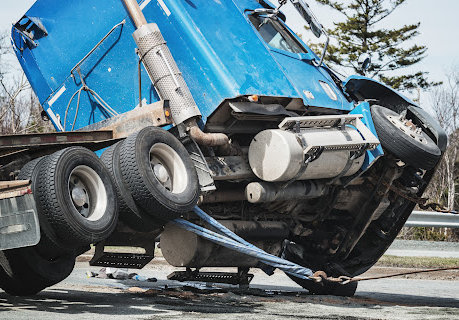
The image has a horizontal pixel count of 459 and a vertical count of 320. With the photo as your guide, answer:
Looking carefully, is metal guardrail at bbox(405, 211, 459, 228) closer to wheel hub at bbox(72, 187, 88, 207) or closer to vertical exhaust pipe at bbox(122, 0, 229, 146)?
vertical exhaust pipe at bbox(122, 0, 229, 146)

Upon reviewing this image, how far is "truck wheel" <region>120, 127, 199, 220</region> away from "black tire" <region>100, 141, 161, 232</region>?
0.04 meters

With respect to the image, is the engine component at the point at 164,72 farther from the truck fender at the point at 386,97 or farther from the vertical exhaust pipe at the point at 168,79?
the truck fender at the point at 386,97

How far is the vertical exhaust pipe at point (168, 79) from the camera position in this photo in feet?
22.5

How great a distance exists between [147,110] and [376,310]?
109 inches

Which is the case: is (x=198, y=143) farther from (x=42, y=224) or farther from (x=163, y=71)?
(x=42, y=224)

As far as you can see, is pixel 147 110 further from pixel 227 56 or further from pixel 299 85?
pixel 299 85

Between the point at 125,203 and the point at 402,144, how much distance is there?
9.97 ft

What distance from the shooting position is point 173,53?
7379 millimetres

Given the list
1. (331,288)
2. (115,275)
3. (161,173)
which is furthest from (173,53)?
(331,288)

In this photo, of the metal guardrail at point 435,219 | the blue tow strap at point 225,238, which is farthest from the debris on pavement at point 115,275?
the metal guardrail at point 435,219

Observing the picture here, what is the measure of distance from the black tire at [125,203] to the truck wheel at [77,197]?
140mm

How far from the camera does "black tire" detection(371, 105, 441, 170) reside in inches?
310

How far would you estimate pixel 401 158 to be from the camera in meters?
7.95

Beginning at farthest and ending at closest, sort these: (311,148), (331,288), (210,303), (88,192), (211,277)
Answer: (331,288) < (211,277) < (210,303) < (311,148) < (88,192)
